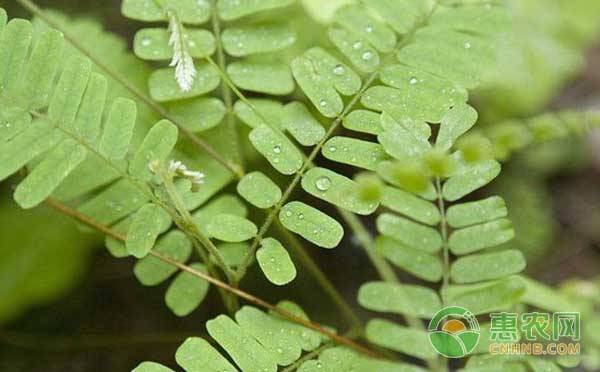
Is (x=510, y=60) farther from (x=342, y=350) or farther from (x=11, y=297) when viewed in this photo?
(x=11, y=297)

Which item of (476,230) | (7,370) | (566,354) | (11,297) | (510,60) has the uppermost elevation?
(476,230)

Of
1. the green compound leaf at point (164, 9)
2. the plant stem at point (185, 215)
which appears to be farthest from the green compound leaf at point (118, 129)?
the green compound leaf at point (164, 9)

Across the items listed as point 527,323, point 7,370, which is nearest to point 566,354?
point 527,323

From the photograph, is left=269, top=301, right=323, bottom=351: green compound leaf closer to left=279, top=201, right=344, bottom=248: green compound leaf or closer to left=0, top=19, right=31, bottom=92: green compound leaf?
left=279, top=201, right=344, bottom=248: green compound leaf

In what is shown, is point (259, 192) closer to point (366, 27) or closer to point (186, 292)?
point (186, 292)

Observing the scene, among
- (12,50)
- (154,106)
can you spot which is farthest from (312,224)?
(12,50)

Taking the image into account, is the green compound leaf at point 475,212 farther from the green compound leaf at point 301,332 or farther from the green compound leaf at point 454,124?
the green compound leaf at point 301,332
